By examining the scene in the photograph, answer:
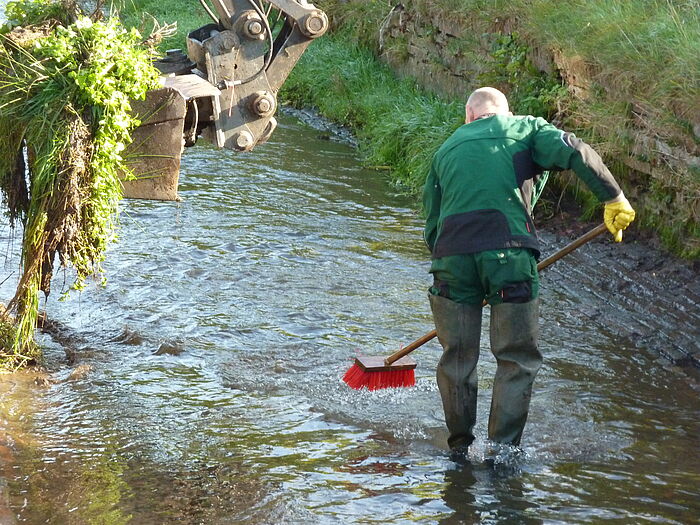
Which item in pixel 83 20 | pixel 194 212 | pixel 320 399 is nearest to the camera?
pixel 83 20

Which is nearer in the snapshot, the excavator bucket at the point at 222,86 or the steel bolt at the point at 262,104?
the excavator bucket at the point at 222,86

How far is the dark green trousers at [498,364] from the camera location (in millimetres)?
4855

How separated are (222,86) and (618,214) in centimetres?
262

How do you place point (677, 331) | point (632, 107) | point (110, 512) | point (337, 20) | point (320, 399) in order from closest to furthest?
1. point (110, 512)
2. point (320, 399)
3. point (677, 331)
4. point (632, 107)
5. point (337, 20)

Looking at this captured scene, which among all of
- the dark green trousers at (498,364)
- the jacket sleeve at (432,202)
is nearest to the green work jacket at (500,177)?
the jacket sleeve at (432,202)

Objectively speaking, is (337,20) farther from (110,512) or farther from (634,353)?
(110,512)

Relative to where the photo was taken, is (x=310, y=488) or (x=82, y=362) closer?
(x=310, y=488)

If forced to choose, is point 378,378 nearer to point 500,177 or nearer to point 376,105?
point 500,177

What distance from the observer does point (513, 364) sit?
4.88 m

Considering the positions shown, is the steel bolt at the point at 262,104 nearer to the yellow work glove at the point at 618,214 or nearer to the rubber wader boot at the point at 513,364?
the rubber wader boot at the point at 513,364

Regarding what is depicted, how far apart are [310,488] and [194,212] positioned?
17.9 ft

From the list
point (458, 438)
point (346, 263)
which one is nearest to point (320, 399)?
point (458, 438)

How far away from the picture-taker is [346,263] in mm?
8211

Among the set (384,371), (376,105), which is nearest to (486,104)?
(384,371)
